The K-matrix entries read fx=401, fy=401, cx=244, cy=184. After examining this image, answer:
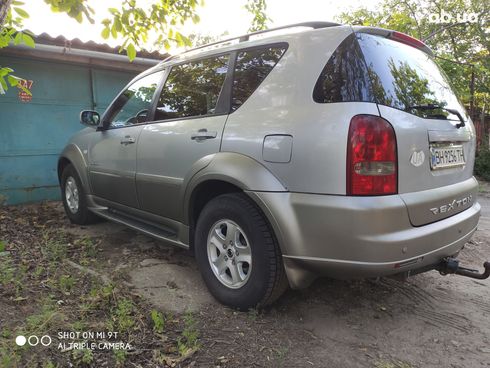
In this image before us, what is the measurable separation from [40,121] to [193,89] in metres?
4.09

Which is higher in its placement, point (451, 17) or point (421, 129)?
point (451, 17)

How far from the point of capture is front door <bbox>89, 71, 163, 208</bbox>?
3781 millimetres

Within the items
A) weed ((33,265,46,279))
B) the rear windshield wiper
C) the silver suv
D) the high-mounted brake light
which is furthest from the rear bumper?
weed ((33,265,46,279))

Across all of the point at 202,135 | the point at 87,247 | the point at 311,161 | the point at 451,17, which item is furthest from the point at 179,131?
the point at 451,17

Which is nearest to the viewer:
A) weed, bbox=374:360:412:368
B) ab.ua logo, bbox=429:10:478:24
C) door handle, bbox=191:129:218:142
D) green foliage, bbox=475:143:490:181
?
weed, bbox=374:360:412:368

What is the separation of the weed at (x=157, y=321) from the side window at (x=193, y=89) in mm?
1490

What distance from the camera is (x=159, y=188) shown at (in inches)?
134

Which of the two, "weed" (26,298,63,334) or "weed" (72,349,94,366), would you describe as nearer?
"weed" (72,349,94,366)

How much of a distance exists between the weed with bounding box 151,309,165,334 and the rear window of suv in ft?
5.49

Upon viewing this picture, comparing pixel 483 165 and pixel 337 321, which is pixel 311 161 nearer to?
pixel 337 321

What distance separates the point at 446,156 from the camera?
2568mm

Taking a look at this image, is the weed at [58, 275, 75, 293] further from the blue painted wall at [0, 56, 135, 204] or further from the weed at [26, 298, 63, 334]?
the blue painted wall at [0, 56, 135, 204]

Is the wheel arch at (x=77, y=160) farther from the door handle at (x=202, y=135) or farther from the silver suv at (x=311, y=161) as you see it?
the door handle at (x=202, y=135)

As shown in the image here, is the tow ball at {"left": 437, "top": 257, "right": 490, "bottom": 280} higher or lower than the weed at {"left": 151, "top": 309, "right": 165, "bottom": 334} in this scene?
higher
